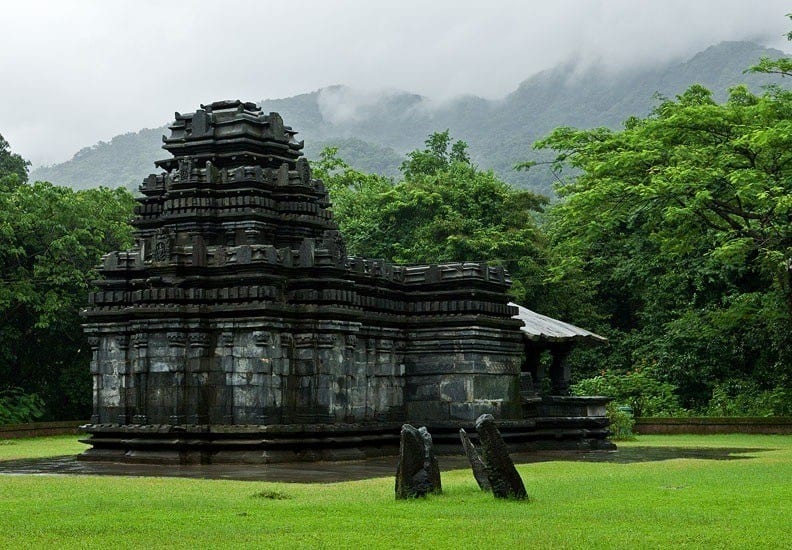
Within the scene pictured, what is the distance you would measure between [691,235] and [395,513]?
20.6 m

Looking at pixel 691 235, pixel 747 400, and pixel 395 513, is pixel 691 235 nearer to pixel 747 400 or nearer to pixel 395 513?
pixel 747 400

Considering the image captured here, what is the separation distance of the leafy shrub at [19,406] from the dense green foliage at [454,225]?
45.0ft

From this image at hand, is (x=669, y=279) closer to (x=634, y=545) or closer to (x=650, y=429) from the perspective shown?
(x=650, y=429)

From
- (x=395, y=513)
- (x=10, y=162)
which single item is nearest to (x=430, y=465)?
(x=395, y=513)

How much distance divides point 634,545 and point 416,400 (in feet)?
45.1

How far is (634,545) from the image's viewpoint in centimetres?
953

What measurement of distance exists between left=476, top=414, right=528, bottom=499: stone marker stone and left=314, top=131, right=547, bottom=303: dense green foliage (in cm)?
2629

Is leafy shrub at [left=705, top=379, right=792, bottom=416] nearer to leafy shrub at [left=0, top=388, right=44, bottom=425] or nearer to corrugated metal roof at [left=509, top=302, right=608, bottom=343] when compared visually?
corrugated metal roof at [left=509, top=302, right=608, bottom=343]

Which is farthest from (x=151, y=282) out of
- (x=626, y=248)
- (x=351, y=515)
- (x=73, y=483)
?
(x=626, y=248)

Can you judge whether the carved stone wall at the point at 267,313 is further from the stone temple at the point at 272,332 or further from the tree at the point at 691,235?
the tree at the point at 691,235

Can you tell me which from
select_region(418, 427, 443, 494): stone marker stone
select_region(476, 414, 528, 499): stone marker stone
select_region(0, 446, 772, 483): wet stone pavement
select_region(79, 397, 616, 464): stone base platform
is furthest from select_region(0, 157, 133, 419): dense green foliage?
select_region(476, 414, 528, 499): stone marker stone

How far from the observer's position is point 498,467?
1263 centimetres

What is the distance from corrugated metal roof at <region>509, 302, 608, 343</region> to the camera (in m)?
24.8

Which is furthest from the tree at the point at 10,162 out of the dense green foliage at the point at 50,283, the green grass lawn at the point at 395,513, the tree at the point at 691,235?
the green grass lawn at the point at 395,513
